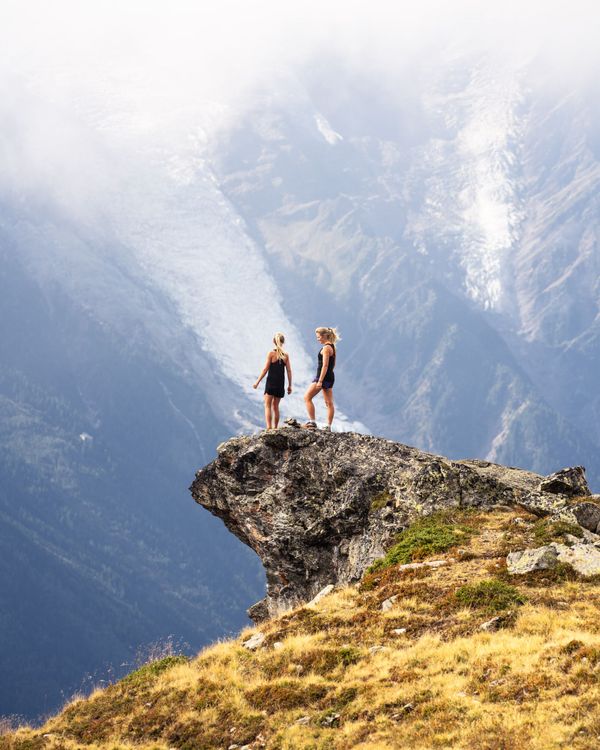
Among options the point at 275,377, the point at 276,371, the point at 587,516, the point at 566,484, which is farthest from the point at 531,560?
the point at 276,371

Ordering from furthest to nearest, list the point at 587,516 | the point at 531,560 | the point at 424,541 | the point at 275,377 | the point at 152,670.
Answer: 1. the point at 275,377
2. the point at 424,541
3. the point at 587,516
4. the point at 152,670
5. the point at 531,560

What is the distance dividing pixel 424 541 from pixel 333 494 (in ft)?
19.1

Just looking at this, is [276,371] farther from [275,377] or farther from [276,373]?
[275,377]

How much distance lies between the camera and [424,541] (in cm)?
2900

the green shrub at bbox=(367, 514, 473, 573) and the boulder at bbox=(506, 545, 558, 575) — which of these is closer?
the boulder at bbox=(506, 545, 558, 575)

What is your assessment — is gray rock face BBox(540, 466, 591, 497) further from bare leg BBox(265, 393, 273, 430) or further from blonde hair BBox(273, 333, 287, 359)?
bare leg BBox(265, 393, 273, 430)

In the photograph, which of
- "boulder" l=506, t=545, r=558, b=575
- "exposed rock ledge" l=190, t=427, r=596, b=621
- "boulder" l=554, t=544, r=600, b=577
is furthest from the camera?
"exposed rock ledge" l=190, t=427, r=596, b=621

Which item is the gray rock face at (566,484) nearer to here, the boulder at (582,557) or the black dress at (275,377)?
the boulder at (582,557)

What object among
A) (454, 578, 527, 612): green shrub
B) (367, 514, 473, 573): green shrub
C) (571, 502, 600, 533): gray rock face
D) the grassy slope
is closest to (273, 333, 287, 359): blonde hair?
(367, 514, 473, 573): green shrub

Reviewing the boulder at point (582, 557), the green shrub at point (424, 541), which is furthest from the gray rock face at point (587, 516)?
the green shrub at point (424, 541)

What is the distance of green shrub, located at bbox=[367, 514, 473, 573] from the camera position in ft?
92.5

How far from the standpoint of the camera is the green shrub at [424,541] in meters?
28.2

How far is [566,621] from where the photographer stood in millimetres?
21078

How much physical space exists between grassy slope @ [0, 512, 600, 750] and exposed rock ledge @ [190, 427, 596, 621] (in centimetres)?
513
